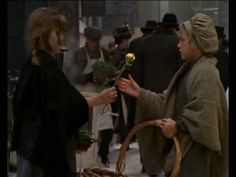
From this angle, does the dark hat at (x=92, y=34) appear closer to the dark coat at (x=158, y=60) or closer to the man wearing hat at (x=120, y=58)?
the man wearing hat at (x=120, y=58)

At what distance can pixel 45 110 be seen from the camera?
237 cm

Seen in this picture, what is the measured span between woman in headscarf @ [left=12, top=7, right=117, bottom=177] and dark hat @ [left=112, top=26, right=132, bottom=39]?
3688mm

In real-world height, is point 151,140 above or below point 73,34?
below

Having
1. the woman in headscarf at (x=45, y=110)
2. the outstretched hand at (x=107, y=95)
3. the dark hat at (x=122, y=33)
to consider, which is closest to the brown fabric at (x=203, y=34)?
the outstretched hand at (x=107, y=95)

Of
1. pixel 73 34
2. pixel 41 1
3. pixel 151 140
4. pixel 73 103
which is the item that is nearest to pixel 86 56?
pixel 73 34

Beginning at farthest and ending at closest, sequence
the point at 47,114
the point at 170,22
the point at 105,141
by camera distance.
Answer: the point at 105,141 < the point at 170,22 < the point at 47,114

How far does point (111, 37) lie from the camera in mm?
6715

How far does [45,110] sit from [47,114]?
2 cm

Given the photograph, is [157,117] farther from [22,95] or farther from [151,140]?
[22,95]

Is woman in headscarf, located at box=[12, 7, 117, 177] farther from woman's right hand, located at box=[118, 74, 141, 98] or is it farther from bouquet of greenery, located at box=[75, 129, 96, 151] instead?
woman's right hand, located at box=[118, 74, 141, 98]

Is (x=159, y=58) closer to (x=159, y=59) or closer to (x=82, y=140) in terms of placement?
(x=159, y=59)

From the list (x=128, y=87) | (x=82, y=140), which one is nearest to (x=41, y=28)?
(x=82, y=140)

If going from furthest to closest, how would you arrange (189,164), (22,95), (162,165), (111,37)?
(111,37) < (162,165) < (189,164) < (22,95)
